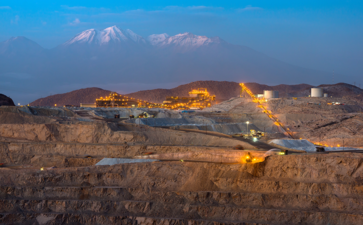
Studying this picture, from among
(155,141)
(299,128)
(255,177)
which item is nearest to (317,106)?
(299,128)

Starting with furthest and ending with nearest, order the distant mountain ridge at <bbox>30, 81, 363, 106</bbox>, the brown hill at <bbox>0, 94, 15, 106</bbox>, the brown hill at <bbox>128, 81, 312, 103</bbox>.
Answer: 1. the brown hill at <bbox>128, 81, 312, 103</bbox>
2. the distant mountain ridge at <bbox>30, 81, 363, 106</bbox>
3. the brown hill at <bbox>0, 94, 15, 106</bbox>

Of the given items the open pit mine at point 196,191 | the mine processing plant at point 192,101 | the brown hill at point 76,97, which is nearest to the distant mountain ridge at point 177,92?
the brown hill at point 76,97

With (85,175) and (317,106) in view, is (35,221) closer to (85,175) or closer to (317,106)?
(85,175)

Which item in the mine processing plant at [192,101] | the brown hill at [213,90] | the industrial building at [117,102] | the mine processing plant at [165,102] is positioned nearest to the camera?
the industrial building at [117,102]

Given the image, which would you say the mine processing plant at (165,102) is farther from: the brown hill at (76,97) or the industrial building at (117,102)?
the brown hill at (76,97)

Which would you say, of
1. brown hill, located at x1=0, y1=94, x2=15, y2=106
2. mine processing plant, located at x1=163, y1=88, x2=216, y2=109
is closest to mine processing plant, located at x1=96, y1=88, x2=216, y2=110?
mine processing plant, located at x1=163, y1=88, x2=216, y2=109

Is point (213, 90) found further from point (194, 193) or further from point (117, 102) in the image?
point (194, 193)

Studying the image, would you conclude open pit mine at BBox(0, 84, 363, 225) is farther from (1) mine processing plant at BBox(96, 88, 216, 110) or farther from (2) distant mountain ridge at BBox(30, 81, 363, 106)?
(2) distant mountain ridge at BBox(30, 81, 363, 106)

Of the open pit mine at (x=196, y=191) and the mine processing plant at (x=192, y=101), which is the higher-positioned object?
the mine processing plant at (x=192, y=101)
